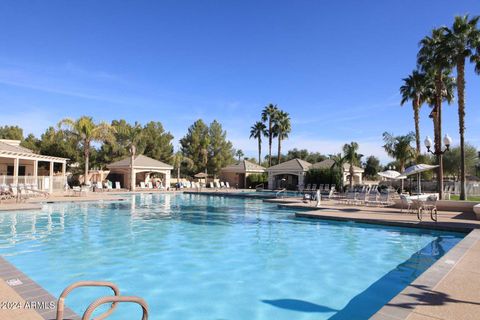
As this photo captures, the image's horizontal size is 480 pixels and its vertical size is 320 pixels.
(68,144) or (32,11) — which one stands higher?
(32,11)

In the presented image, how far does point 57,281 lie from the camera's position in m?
6.62

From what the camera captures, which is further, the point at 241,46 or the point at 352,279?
the point at 241,46

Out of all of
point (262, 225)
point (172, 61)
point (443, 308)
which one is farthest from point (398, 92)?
point (443, 308)

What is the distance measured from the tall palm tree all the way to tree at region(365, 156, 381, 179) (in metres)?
42.2

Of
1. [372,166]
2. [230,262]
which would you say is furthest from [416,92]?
[372,166]

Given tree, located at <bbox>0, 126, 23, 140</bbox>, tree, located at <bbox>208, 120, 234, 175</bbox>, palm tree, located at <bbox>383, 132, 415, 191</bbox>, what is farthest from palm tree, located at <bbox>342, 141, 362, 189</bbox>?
tree, located at <bbox>0, 126, 23, 140</bbox>

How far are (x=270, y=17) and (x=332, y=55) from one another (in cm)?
534

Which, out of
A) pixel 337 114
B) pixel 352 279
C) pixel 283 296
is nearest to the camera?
pixel 283 296

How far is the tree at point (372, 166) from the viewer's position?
6600cm

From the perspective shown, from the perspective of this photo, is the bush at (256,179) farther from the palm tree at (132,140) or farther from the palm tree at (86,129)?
the palm tree at (86,129)

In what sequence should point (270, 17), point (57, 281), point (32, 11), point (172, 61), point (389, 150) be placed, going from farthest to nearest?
point (389, 150) → point (172, 61) → point (270, 17) → point (32, 11) → point (57, 281)

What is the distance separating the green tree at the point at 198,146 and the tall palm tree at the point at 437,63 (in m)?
34.9

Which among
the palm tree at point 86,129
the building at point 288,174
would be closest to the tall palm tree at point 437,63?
the building at point 288,174

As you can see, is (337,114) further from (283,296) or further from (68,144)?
(68,144)
